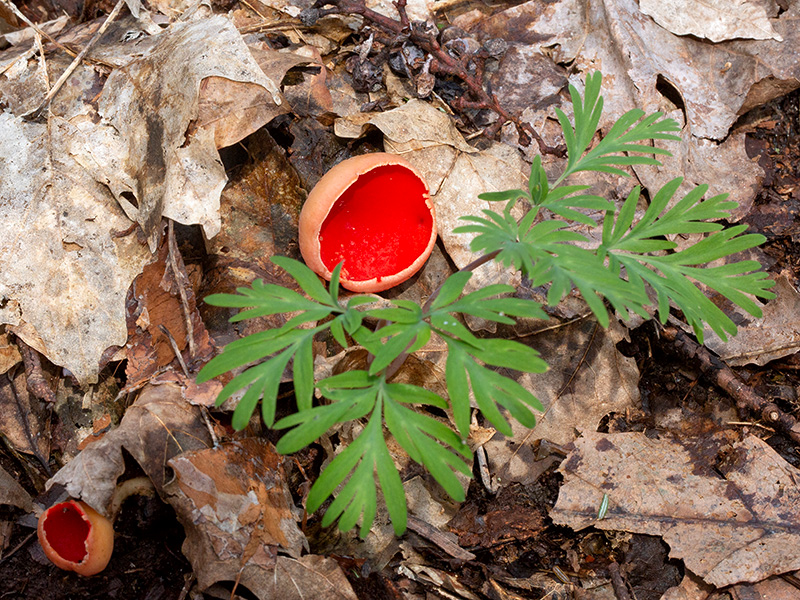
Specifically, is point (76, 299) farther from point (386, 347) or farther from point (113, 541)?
point (386, 347)

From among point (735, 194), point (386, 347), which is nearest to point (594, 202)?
point (386, 347)

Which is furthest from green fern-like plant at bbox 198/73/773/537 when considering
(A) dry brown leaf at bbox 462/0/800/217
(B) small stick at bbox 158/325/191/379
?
(A) dry brown leaf at bbox 462/0/800/217

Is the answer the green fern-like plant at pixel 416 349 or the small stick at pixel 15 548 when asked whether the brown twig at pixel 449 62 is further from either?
the small stick at pixel 15 548

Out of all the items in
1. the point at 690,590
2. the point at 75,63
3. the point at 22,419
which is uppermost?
the point at 75,63

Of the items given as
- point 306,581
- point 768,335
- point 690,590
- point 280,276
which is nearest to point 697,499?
point 690,590

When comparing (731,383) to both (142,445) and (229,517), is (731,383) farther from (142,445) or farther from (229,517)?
(142,445)

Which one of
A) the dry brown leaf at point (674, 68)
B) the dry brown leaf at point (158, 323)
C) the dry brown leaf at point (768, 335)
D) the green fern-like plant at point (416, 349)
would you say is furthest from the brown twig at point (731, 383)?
the dry brown leaf at point (158, 323)
